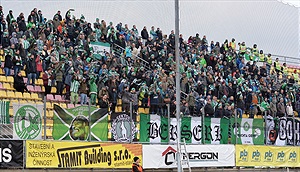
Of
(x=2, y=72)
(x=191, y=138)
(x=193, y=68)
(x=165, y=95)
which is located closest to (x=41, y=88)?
(x=2, y=72)

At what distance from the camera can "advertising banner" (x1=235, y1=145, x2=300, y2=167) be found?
2508 cm

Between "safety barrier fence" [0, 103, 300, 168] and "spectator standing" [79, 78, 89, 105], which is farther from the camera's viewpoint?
"spectator standing" [79, 78, 89, 105]

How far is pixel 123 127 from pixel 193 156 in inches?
127

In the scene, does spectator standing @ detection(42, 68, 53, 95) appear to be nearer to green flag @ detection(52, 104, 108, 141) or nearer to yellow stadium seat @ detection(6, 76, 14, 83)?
yellow stadium seat @ detection(6, 76, 14, 83)

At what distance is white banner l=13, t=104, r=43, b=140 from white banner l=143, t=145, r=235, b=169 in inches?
170

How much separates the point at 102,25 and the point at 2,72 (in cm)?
704

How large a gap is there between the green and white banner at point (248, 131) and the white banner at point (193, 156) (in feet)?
1.79

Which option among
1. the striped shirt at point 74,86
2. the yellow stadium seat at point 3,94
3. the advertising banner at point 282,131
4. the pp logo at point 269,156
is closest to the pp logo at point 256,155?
the pp logo at point 269,156

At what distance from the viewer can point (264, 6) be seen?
4378 cm

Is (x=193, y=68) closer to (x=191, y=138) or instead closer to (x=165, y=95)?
(x=165, y=95)

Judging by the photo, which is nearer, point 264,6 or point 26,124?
point 26,124

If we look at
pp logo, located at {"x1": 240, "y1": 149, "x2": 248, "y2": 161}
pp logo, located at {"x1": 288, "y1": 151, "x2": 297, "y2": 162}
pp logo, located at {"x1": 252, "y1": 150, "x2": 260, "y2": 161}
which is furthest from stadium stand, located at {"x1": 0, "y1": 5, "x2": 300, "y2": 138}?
pp logo, located at {"x1": 288, "y1": 151, "x2": 297, "y2": 162}

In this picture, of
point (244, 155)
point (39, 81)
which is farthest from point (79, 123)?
point (244, 155)

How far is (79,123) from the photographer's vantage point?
20.4 metres
